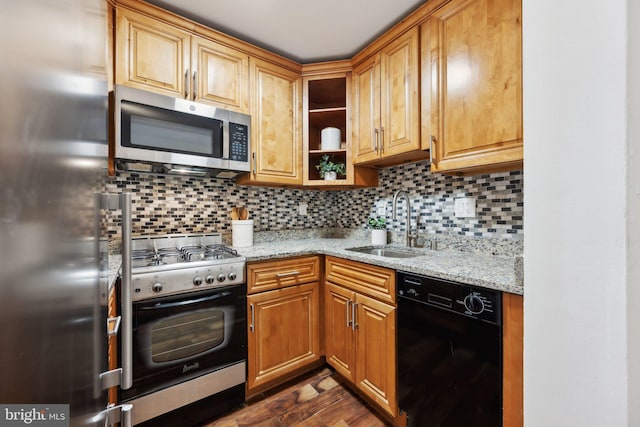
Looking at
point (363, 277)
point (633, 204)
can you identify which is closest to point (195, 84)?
point (363, 277)

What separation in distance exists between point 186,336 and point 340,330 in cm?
93

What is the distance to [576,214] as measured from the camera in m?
0.39

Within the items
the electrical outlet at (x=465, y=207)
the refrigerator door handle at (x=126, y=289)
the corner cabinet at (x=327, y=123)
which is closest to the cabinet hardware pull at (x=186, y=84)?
the corner cabinet at (x=327, y=123)

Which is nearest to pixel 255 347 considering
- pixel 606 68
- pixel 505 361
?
pixel 505 361

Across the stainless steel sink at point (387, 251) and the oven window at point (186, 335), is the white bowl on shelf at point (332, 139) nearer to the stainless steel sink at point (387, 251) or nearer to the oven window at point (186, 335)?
the stainless steel sink at point (387, 251)

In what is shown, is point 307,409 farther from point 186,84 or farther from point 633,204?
point 186,84

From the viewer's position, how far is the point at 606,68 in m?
0.37

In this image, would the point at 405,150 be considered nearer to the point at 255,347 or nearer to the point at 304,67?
the point at 304,67

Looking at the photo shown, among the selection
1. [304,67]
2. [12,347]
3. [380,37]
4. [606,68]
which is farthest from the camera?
[304,67]

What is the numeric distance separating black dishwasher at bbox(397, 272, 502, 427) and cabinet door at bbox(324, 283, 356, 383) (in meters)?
0.36

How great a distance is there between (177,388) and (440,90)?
7.01ft

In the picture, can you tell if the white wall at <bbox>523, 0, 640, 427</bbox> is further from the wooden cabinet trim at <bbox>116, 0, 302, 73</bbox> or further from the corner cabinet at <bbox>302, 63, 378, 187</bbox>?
the wooden cabinet trim at <bbox>116, 0, 302, 73</bbox>

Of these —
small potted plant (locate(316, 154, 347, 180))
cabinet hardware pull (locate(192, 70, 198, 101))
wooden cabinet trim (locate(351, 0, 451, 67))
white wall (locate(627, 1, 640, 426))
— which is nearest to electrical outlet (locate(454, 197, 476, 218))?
small potted plant (locate(316, 154, 347, 180))

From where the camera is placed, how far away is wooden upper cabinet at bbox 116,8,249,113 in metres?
1.46
